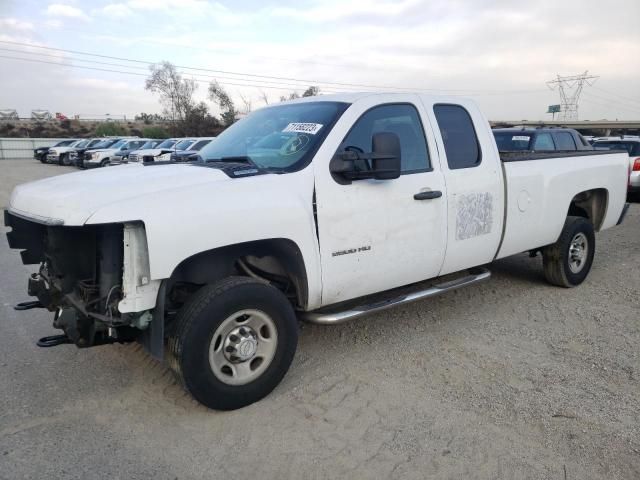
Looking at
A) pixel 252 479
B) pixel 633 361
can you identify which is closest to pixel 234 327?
pixel 252 479

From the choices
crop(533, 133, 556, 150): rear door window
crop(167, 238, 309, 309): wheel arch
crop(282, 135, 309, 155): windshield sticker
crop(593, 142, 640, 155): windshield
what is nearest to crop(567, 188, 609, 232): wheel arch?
crop(282, 135, 309, 155): windshield sticker

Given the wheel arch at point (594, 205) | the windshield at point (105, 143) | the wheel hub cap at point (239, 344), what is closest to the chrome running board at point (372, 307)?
the wheel hub cap at point (239, 344)

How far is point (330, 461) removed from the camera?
2879mm

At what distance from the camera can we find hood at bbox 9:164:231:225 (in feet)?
9.63

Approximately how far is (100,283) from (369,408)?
190 cm

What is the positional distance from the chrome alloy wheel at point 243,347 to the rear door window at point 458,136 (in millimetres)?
2122

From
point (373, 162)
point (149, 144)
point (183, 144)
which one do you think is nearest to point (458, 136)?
point (373, 162)

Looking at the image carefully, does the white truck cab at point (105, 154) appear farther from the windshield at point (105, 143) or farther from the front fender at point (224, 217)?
the front fender at point (224, 217)

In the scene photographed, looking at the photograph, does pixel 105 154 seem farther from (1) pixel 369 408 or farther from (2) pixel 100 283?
(1) pixel 369 408

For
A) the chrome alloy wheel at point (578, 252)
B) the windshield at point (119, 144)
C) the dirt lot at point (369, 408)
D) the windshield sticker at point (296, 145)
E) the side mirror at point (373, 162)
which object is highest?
the windshield at point (119, 144)

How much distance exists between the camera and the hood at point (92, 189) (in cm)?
294

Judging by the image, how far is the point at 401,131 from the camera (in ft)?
13.8

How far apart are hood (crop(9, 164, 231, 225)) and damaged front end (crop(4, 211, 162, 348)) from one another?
0.11m

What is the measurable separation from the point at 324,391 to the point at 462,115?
2748 mm
